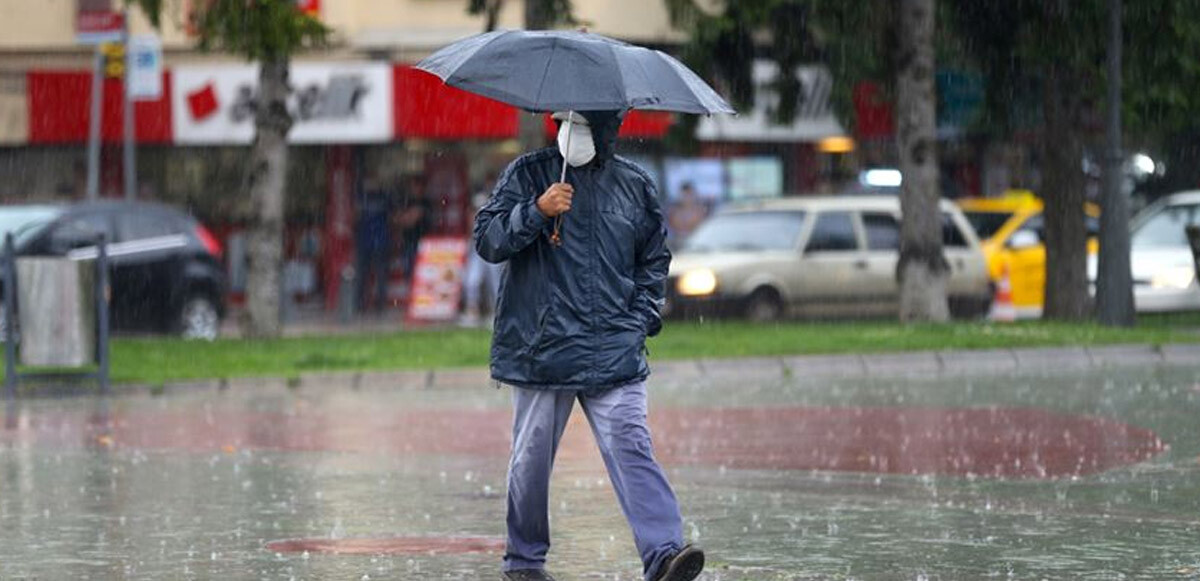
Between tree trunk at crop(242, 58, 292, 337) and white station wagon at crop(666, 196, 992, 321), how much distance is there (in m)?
4.80

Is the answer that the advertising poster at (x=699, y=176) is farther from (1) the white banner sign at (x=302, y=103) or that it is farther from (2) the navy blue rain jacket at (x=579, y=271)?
(2) the navy blue rain jacket at (x=579, y=271)

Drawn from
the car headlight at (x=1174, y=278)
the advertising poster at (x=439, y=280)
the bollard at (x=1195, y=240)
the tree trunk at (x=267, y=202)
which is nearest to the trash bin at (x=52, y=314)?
the tree trunk at (x=267, y=202)

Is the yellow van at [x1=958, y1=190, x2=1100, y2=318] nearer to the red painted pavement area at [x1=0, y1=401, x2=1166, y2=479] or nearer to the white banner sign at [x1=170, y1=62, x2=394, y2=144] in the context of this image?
the white banner sign at [x1=170, y1=62, x2=394, y2=144]

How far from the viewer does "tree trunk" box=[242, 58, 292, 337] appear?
24.1m

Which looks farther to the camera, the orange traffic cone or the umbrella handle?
the orange traffic cone

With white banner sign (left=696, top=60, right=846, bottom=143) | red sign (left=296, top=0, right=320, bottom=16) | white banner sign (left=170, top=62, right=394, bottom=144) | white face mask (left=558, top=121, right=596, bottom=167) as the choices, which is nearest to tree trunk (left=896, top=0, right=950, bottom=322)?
red sign (left=296, top=0, right=320, bottom=16)

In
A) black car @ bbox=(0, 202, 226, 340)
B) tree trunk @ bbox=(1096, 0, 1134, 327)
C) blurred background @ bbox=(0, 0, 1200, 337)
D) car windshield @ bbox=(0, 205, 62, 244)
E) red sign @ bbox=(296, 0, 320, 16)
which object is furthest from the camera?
black car @ bbox=(0, 202, 226, 340)

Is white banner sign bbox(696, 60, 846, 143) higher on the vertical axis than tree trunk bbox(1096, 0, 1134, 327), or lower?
higher

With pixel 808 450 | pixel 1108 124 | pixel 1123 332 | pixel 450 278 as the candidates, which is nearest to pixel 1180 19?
pixel 1108 124

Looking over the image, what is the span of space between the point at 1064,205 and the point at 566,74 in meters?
18.6

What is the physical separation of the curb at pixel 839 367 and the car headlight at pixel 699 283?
711cm

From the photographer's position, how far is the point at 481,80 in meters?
8.20

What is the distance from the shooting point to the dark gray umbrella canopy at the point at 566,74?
8.05 metres

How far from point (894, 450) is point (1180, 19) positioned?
12.3 meters
